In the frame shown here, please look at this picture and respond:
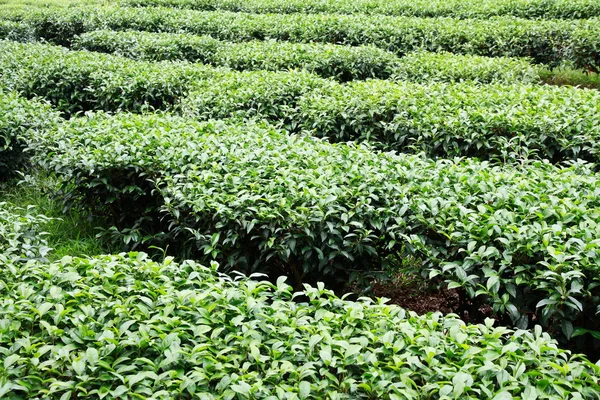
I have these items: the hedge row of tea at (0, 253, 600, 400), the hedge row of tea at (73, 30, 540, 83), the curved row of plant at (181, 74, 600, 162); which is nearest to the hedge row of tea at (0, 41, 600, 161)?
the curved row of plant at (181, 74, 600, 162)

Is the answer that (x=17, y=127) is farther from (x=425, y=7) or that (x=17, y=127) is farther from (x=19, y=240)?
(x=425, y=7)

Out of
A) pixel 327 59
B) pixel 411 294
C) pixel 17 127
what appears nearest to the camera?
pixel 411 294

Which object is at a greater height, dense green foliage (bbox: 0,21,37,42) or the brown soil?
dense green foliage (bbox: 0,21,37,42)

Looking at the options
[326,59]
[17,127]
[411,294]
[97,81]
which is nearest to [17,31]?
[97,81]

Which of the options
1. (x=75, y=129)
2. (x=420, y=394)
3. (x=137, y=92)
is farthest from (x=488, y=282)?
(x=137, y=92)

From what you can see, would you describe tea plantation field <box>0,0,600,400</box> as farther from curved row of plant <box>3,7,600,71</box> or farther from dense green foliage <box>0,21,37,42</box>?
dense green foliage <box>0,21,37,42</box>

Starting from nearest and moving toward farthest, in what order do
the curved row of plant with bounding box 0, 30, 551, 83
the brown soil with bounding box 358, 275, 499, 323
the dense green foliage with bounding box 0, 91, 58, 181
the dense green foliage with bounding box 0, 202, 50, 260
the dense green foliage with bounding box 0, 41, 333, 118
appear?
1. the dense green foliage with bounding box 0, 202, 50, 260
2. the brown soil with bounding box 358, 275, 499, 323
3. the dense green foliage with bounding box 0, 91, 58, 181
4. the dense green foliage with bounding box 0, 41, 333, 118
5. the curved row of plant with bounding box 0, 30, 551, 83

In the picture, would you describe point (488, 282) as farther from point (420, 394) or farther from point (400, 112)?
point (400, 112)

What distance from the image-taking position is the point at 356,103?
5785mm

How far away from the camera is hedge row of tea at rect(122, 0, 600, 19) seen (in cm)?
1051

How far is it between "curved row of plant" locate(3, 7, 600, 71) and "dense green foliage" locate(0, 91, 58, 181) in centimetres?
502

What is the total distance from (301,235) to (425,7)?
9.45 metres

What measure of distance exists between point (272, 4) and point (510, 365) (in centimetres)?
1213

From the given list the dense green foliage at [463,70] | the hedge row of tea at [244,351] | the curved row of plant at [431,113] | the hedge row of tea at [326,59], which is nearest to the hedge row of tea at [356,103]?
the curved row of plant at [431,113]
